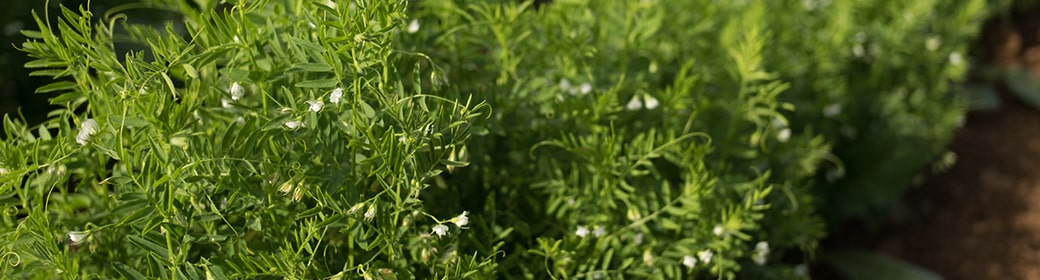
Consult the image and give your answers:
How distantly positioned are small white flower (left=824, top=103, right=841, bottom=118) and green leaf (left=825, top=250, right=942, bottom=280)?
1.62 ft

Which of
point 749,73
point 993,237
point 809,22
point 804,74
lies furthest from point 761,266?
point 993,237

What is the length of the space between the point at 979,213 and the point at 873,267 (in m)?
0.74

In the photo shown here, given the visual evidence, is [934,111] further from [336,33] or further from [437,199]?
[336,33]

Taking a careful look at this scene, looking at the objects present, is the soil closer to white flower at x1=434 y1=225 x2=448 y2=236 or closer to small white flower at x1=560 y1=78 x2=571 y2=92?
small white flower at x1=560 y1=78 x2=571 y2=92

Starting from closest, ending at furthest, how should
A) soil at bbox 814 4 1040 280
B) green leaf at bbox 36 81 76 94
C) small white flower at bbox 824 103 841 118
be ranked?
1. green leaf at bbox 36 81 76 94
2. small white flower at bbox 824 103 841 118
3. soil at bbox 814 4 1040 280

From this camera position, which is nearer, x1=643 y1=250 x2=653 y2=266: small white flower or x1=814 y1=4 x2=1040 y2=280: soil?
x1=643 y1=250 x2=653 y2=266: small white flower

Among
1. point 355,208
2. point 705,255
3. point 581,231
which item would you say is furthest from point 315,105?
point 705,255

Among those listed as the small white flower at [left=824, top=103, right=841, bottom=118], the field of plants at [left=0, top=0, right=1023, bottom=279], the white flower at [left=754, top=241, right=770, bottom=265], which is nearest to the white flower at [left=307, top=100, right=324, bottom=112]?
the field of plants at [left=0, top=0, right=1023, bottom=279]

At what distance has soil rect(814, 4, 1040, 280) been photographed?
307 centimetres

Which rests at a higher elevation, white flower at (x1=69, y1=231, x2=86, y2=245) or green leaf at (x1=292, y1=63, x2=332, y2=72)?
green leaf at (x1=292, y1=63, x2=332, y2=72)

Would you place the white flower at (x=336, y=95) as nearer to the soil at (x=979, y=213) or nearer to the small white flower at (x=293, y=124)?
the small white flower at (x=293, y=124)

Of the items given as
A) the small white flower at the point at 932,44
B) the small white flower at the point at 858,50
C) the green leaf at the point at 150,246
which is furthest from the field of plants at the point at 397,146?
the small white flower at the point at 932,44

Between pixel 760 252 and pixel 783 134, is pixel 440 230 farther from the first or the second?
pixel 783 134

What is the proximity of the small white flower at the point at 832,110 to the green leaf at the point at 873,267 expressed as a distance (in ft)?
1.62
